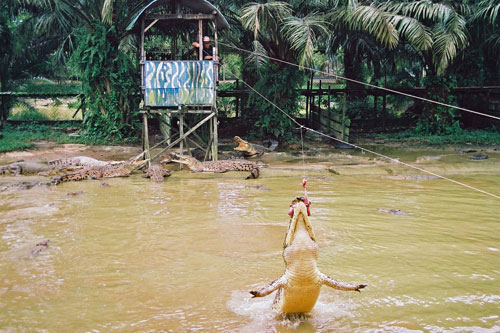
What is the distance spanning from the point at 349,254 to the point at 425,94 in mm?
12950

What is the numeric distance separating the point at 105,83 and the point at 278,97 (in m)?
5.70

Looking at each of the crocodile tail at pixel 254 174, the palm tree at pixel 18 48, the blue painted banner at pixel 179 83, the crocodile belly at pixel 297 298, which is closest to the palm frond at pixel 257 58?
the blue painted banner at pixel 179 83

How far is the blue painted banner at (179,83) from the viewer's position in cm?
1352

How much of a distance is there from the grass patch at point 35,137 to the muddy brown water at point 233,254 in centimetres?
465

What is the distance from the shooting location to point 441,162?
1386 centimetres

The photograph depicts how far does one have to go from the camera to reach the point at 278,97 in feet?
57.4

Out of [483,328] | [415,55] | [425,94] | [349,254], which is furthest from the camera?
[415,55]

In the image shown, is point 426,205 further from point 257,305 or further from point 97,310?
point 97,310

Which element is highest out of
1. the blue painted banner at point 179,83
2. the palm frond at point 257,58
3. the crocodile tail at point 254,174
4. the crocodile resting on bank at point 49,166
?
the palm frond at point 257,58

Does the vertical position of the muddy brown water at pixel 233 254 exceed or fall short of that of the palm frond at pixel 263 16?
it falls short

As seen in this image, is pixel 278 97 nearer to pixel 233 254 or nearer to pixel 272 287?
pixel 233 254

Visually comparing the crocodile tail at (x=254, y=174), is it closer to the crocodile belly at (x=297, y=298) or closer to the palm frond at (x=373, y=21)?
the palm frond at (x=373, y=21)

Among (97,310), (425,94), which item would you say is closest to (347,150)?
(425,94)

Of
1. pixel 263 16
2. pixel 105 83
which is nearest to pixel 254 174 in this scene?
pixel 263 16
